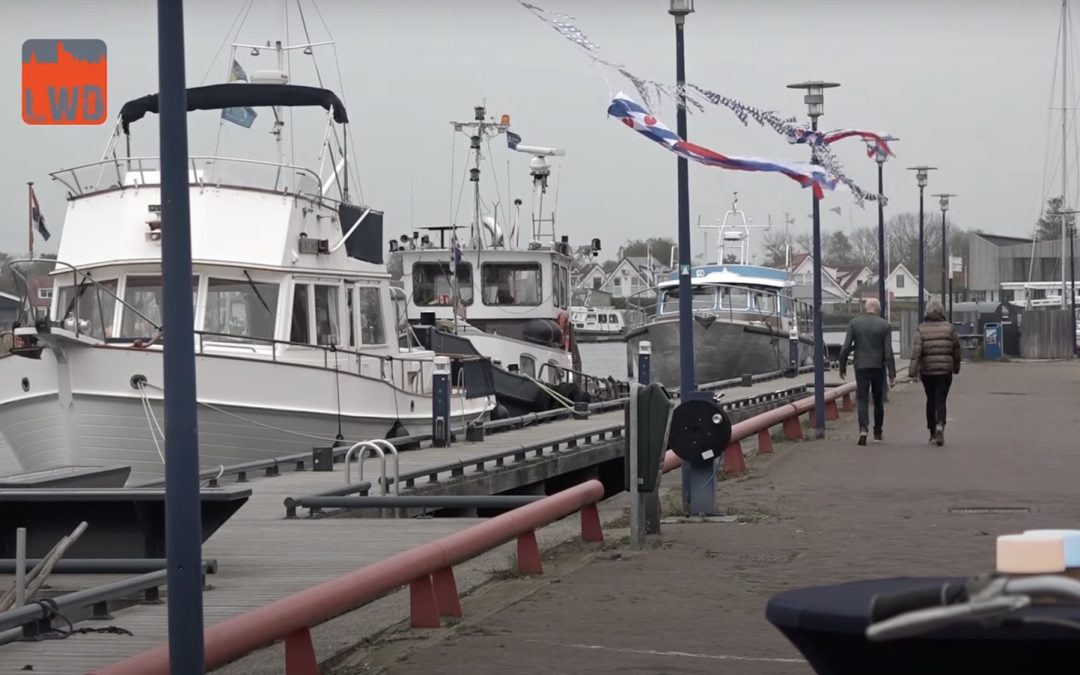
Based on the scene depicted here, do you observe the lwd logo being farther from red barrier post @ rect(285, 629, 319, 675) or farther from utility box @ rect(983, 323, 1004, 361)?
utility box @ rect(983, 323, 1004, 361)

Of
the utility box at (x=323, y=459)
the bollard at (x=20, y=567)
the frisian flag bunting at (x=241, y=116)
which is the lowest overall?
the utility box at (x=323, y=459)

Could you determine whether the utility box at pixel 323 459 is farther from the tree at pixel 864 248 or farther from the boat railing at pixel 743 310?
the tree at pixel 864 248

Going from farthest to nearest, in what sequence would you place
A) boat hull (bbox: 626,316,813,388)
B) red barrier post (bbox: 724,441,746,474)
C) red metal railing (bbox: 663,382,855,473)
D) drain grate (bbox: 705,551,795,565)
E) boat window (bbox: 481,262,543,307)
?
boat hull (bbox: 626,316,813,388) < boat window (bbox: 481,262,543,307) < red barrier post (bbox: 724,441,746,474) < red metal railing (bbox: 663,382,855,473) < drain grate (bbox: 705,551,795,565)

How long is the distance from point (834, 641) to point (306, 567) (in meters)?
7.49

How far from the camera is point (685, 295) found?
1525 centimetres

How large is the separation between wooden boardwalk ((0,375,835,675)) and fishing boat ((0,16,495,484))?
203 centimetres

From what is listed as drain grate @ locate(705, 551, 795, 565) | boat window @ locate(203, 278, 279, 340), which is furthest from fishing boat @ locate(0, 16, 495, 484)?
drain grate @ locate(705, 551, 795, 565)

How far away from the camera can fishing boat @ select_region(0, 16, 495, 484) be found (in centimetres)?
1889

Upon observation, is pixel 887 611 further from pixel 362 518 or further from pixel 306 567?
pixel 362 518

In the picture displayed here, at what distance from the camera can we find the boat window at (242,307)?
21.3m

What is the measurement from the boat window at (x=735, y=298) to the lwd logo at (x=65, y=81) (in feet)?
150

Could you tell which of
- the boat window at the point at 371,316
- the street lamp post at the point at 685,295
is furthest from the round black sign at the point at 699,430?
the boat window at the point at 371,316

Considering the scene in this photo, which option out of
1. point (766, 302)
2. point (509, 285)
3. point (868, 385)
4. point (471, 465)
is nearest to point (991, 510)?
point (471, 465)

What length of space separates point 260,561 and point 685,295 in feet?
18.3
